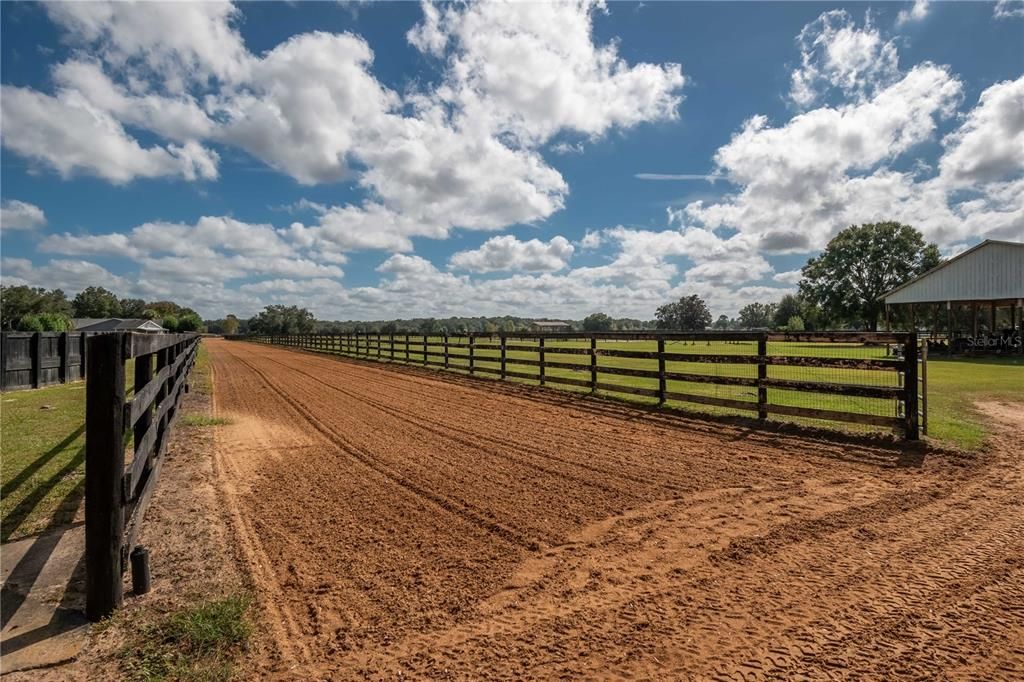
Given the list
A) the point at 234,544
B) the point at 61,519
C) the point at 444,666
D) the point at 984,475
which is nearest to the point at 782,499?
the point at 984,475

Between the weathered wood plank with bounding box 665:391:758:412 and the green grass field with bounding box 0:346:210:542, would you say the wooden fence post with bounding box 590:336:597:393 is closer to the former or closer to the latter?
the weathered wood plank with bounding box 665:391:758:412

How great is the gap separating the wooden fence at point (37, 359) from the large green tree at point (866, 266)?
5988 centimetres

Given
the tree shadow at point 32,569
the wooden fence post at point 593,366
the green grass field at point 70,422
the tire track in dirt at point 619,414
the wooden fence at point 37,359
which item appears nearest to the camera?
the tree shadow at point 32,569

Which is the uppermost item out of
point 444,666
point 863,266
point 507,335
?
point 863,266

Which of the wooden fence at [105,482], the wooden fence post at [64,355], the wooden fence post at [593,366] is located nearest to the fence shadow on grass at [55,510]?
the wooden fence at [105,482]

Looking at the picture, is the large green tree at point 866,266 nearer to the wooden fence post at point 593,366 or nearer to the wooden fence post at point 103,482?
the wooden fence post at point 593,366

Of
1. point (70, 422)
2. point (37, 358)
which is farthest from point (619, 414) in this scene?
point (37, 358)

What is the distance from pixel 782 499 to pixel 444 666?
142 inches

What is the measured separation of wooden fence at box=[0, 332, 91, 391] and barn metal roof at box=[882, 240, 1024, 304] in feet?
129

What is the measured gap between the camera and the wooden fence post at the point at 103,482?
2.80 m

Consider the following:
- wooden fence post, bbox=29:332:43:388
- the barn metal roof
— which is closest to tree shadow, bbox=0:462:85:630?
wooden fence post, bbox=29:332:43:388

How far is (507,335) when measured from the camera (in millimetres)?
14570

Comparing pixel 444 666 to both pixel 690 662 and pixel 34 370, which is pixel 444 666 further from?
pixel 34 370

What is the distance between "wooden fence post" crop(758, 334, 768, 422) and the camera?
7945mm
